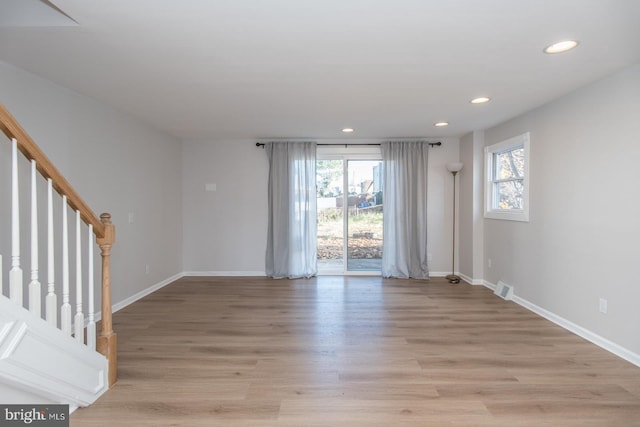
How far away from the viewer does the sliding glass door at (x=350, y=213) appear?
5.55 metres

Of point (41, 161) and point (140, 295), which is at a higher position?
point (41, 161)

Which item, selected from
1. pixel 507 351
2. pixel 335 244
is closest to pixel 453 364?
pixel 507 351

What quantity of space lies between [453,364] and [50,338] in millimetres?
2657

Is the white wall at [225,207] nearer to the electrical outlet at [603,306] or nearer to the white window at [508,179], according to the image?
the white window at [508,179]

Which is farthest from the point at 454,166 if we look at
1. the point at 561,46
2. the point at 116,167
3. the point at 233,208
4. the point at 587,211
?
the point at 116,167

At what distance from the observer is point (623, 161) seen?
2.64 meters

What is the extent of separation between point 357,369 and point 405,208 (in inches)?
131

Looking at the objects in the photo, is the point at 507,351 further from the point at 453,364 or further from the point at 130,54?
the point at 130,54

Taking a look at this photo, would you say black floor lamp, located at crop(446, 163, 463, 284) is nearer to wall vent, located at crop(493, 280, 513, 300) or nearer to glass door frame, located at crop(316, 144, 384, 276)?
wall vent, located at crop(493, 280, 513, 300)

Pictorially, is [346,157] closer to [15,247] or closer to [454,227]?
[454,227]

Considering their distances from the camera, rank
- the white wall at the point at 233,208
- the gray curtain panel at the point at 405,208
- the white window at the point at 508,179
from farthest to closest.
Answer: the white wall at the point at 233,208
the gray curtain panel at the point at 405,208
the white window at the point at 508,179

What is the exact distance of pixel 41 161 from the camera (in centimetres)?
170

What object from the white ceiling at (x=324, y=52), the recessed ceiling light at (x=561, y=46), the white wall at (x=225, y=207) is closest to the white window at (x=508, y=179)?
the white ceiling at (x=324, y=52)

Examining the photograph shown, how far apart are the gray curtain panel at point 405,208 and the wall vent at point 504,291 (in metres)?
1.16
